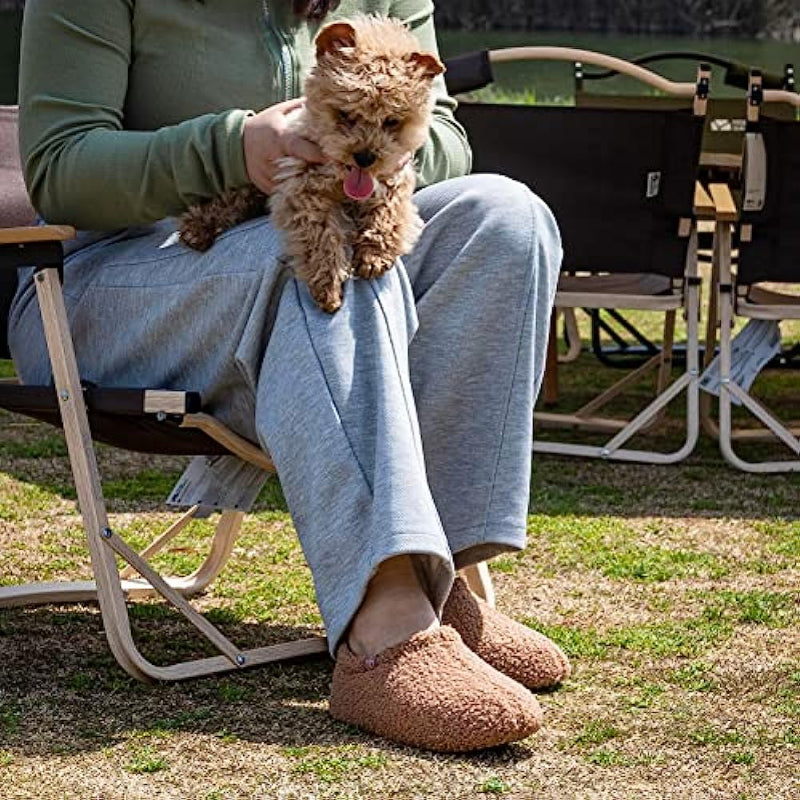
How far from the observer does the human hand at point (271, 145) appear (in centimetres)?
210

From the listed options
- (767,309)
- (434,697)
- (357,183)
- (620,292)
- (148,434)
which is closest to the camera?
(434,697)

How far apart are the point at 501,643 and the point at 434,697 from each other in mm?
275

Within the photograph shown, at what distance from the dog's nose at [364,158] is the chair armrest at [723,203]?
196 centimetres

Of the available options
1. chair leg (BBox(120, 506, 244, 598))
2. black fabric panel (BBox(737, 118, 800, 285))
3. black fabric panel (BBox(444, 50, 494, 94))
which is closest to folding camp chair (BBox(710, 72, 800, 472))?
black fabric panel (BBox(737, 118, 800, 285))

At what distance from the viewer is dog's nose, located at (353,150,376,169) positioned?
2070 millimetres

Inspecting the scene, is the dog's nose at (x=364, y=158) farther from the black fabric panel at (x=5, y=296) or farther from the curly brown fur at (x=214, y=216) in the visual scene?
the black fabric panel at (x=5, y=296)

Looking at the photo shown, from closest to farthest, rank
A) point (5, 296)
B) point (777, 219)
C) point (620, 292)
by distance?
point (5, 296)
point (777, 219)
point (620, 292)

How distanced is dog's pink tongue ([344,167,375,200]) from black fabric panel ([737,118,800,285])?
185 centimetres

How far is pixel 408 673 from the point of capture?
2.03 m

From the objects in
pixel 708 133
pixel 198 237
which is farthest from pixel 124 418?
pixel 708 133

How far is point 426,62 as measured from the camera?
6.79ft

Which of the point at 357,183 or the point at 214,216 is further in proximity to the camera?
the point at 214,216

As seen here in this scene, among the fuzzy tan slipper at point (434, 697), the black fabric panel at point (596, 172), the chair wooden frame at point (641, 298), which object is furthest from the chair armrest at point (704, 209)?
the fuzzy tan slipper at point (434, 697)

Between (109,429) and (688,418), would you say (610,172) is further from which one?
(109,429)
